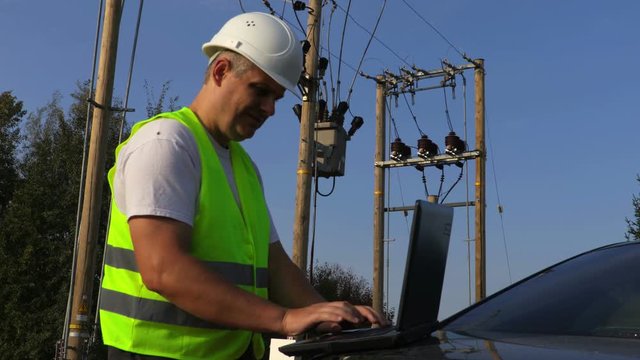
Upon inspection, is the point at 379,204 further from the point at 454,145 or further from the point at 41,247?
the point at 41,247

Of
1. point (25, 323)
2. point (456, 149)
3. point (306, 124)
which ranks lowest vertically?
point (25, 323)

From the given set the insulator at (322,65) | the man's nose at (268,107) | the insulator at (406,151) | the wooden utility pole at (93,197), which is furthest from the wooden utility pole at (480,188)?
the man's nose at (268,107)

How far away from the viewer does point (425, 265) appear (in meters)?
1.90

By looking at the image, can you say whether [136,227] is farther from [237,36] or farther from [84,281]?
[84,281]

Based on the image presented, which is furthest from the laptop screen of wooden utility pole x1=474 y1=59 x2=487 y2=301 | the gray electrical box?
wooden utility pole x1=474 y1=59 x2=487 y2=301

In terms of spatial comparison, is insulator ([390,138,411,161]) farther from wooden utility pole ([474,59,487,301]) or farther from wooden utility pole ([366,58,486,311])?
wooden utility pole ([474,59,487,301])

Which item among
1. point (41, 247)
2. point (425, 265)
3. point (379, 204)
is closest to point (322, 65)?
point (379, 204)

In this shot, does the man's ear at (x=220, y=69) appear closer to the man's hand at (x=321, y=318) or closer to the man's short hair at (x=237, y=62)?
the man's short hair at (x=237, y=62)

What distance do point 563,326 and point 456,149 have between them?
1763cm

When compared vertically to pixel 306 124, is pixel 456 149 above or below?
above

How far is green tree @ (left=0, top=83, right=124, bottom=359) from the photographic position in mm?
23453

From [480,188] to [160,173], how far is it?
1762 cm

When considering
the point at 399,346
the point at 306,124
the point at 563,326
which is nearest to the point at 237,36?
the point at 399,346

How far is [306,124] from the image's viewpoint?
1089 cm
